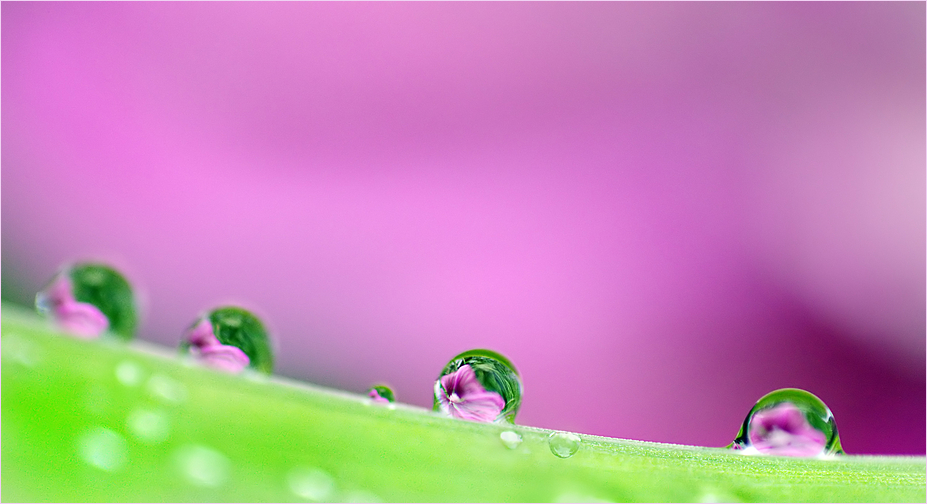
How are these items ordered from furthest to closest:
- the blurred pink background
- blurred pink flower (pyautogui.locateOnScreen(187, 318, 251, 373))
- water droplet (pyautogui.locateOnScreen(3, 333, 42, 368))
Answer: the blurred pink background → blurred pink flower (pyautogui.locateOnScreen(187, 318, 251, 373)) → water droplet (pyautogui.locateOnScreen(3, 333, 42, 368))

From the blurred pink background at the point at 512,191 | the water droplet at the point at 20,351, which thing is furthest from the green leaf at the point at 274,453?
the blurred pink background at the point at 512,191

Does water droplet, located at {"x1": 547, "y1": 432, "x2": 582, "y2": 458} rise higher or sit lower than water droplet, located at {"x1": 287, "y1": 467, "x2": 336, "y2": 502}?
higher

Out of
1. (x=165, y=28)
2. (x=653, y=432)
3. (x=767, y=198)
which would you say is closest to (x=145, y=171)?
(x=165, y=28)

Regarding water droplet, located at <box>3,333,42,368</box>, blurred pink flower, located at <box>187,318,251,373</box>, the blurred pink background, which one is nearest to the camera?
water droplet, located at <box>3,333,42,368</box>

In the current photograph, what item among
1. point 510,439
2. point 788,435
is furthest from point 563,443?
point 788,435

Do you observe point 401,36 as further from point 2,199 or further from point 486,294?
point 2,199

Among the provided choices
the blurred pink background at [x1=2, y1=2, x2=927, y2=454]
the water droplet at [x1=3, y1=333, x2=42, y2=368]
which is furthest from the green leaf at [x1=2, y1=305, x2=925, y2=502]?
the blurred pink background at [x1=2, y1=2, x2=927, y2=454]

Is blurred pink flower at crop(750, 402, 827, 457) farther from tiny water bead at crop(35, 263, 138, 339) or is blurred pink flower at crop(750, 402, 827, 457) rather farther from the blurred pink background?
the blurred pink background

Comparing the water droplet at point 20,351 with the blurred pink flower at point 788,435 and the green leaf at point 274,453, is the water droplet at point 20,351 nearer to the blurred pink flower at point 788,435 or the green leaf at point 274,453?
the green leaf at point 274,453
